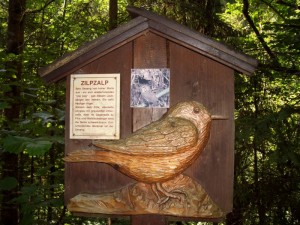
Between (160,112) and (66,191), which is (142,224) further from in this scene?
(160,112)

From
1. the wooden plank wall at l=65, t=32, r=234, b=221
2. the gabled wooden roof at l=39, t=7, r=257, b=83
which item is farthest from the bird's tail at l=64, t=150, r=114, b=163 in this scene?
the gabled wooden roof at l=39, t=7, r=257, b=83

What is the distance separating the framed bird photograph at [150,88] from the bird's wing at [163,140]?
184 mm

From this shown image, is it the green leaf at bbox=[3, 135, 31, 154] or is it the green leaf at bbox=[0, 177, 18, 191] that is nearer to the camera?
the green leaf at bbox=[3, 135, 31, 154]

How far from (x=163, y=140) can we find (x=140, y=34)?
743 mm

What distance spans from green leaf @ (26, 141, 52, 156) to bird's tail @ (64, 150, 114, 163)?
20 cm

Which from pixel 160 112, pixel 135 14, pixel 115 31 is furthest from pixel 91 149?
pixel 135 14

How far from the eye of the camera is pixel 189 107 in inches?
79.6

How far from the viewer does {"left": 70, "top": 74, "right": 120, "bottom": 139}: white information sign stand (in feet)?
6.98

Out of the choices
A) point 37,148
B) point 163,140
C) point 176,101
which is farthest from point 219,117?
point 37,148

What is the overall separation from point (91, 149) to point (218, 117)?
839mm

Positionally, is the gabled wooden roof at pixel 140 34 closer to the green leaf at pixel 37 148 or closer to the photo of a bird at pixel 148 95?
the photo of a bird at pixel 148 95

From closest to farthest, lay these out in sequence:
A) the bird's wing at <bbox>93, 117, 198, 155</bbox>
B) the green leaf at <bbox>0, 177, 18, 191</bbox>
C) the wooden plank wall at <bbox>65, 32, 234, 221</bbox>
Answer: the bird's wing at <bbox>93, 117, 198, 155</bbox> → the wooden plank wall at <bbox>65, 32, 234, 221</bbox> → the green leaf at <bbox>0, 177, 18, 191</bbox>

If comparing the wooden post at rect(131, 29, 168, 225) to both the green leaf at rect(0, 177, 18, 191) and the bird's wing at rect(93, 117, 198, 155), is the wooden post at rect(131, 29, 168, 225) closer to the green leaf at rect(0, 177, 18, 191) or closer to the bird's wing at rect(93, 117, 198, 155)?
the bird's wing at rect(93, 117, 198, 155)

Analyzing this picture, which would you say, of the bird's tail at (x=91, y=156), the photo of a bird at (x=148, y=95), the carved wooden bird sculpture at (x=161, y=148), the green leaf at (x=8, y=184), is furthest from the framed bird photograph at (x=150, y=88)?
the green leaf at (x=8, y=184)
